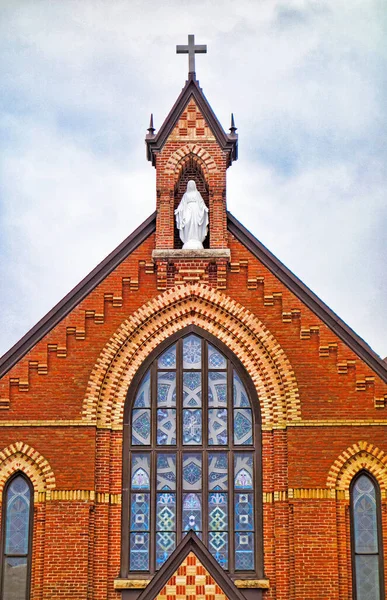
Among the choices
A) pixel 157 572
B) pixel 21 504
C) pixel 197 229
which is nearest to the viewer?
pixel 157 572

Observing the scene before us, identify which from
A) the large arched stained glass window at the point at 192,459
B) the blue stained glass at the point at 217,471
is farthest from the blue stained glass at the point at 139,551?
the blue stained glass at the point at 217,471

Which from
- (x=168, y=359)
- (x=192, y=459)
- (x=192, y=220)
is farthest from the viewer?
(x=192, y=220)

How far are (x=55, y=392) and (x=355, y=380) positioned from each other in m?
6.40

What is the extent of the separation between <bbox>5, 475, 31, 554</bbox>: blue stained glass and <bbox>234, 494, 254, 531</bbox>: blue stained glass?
4342 mm

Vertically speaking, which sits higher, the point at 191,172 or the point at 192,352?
the point at 191,172

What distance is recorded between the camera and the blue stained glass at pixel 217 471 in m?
26.1

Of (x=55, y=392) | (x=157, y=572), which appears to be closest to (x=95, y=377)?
(x=55, y=392)

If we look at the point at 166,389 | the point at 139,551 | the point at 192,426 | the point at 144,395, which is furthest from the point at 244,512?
the point at 144,395

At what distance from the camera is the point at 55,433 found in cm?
2602

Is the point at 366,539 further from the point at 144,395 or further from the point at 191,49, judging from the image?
the point at 191,49

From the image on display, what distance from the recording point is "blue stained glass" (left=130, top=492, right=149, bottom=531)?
25734 millimetres

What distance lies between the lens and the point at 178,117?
28828 millimetres

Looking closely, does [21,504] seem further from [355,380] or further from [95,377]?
[355,380]

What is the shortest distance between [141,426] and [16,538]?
351 cm
